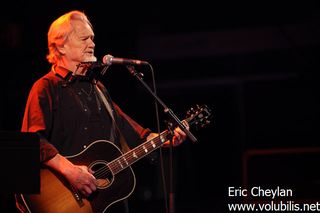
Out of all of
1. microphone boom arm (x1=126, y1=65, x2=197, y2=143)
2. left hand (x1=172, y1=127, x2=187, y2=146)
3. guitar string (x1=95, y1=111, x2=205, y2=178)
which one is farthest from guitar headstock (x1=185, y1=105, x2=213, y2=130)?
microphone boom arm (x1=126, y1=65, x2=197, y2=143)

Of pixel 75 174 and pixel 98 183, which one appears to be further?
pixel 98 183

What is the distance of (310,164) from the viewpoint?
6.20 meters

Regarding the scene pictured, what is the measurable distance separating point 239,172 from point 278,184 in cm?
157

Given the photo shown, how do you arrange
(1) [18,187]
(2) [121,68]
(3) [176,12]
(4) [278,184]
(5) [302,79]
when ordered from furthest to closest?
(3) [176,12]
(5) [302,79]
(2) [121,68]
(4) [278,184]
(1) [18,187]

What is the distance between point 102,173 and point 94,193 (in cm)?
15

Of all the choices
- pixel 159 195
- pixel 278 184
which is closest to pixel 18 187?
pixel 278 184

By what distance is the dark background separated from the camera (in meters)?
6.39

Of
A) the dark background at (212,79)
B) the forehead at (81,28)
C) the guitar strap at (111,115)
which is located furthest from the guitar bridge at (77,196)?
the dark background at (212,79)

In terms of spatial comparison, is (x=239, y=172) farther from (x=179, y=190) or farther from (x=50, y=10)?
(x=50, y=10)

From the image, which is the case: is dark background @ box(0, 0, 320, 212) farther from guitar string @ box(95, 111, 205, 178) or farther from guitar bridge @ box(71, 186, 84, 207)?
guitar bridge @ box(71, 186, 84, 207)

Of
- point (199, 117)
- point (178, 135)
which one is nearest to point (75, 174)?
point (178, 135)

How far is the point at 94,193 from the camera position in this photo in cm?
399

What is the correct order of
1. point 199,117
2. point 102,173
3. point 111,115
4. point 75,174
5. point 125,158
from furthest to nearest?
point 199,117, point 111,115, point 125,158, point 102,173, point 75,174

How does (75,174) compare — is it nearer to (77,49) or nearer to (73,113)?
(73,113)
